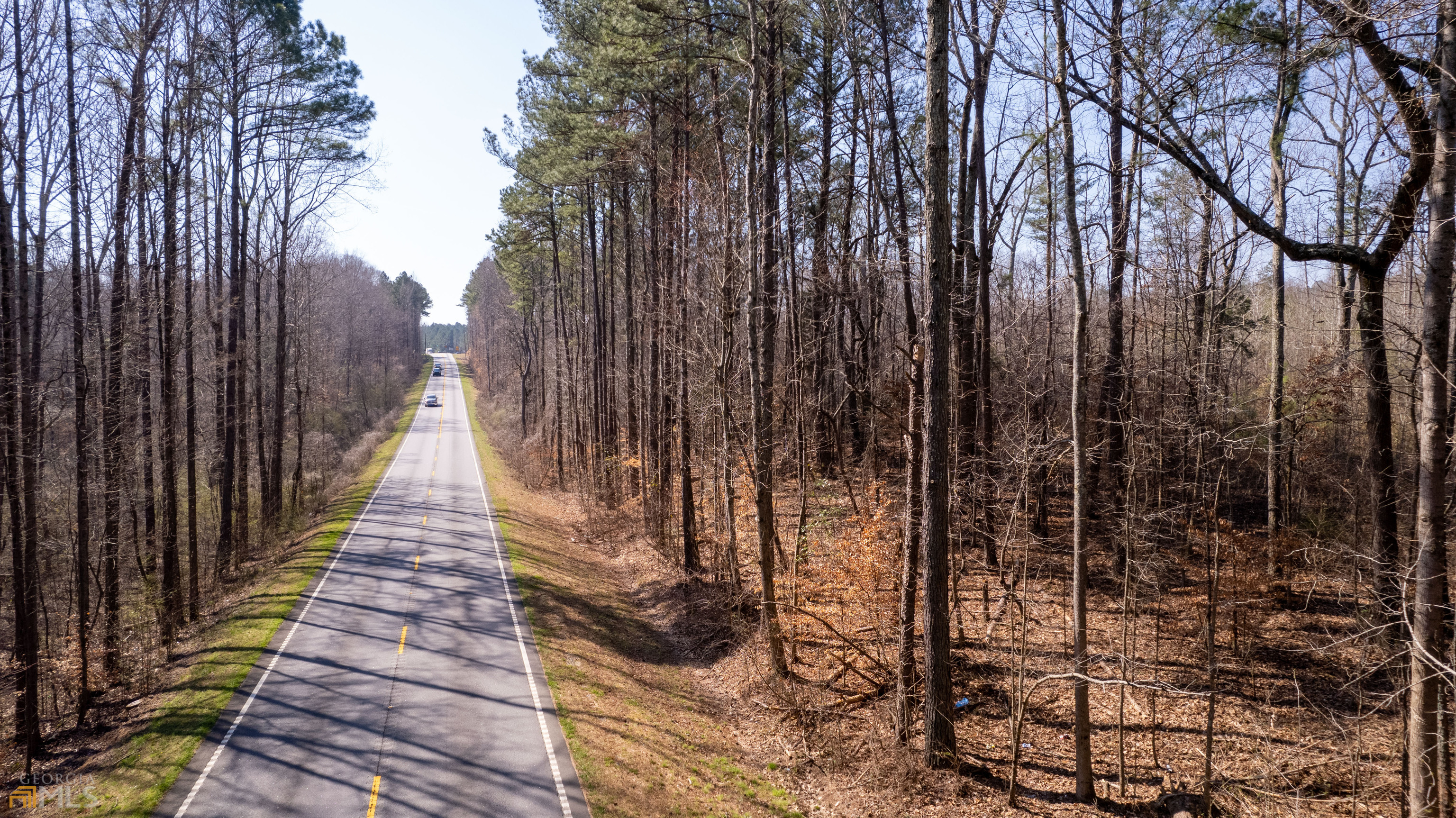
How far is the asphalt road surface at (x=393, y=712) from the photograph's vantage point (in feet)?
30.9

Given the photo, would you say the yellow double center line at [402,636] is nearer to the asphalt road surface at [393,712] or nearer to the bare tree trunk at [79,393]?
the asphalt road surface at [393,712]

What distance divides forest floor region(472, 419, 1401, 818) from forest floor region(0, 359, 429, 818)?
18.8ft

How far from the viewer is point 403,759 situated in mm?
10297

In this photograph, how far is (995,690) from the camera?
1195cm

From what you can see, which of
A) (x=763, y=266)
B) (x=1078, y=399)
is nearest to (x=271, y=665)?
(x=763, y=266)

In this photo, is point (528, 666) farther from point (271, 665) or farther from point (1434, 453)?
point (1434, 453)

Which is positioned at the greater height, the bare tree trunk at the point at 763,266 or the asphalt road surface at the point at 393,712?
the bare tree trunk at the point at 763,266

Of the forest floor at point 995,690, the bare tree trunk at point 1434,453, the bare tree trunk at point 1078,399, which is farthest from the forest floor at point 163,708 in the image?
the bare tree trunk at point 1434,453

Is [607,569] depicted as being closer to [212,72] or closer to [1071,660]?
[1071,660]

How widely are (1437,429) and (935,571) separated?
17.0ft

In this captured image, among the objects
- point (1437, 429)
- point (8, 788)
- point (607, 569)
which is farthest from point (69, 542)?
point (1437, 429)

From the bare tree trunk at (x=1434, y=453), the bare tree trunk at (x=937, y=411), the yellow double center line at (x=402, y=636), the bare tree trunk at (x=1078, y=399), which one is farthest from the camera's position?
the yellow double center line at (x=402, y=636)
